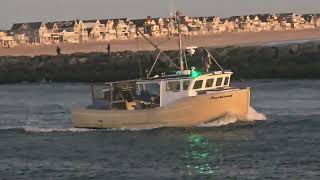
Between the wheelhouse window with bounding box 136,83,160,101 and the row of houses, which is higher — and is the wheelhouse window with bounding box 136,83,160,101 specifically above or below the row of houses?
above

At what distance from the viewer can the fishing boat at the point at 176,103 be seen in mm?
34969

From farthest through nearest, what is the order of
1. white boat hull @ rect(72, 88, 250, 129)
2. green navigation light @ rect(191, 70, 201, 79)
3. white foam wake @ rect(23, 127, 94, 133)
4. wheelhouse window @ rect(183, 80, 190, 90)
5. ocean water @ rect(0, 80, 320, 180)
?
1. white foam wake @ rect(23, 127, 94, 133)
2. wheelhouse window @ rect(183, 80, 190, 90)
3. green navigation light @ rect(191, 70, 201, 79)
4. white boat hull @ rect(72, 88, 250, 129)
5. ocean water @ rect(0, 80, 320, 180)

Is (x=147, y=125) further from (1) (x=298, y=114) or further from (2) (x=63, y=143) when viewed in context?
(1) (x=298, y=114)

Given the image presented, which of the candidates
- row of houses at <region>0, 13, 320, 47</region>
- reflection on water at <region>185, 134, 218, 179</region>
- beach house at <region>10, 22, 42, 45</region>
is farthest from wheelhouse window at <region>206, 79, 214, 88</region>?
beach house at <region>10, 22, 42, 45</region>

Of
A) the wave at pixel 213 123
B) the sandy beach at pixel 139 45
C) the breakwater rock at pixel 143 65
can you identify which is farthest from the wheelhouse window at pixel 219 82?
the sandy beach at pixel 139 45

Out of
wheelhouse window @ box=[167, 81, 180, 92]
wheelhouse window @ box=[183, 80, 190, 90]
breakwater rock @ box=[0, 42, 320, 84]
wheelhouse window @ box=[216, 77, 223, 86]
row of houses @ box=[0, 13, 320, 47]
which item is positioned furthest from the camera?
row of houses @ box=[0, 13, 320, 47]

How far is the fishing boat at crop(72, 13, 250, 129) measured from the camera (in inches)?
1377

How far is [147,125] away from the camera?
35.6 metres

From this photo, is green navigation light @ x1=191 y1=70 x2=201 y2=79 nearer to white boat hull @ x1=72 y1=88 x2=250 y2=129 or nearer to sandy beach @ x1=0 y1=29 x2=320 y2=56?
white boat hull @ x1=72 y1=88 x2=250 y2=129

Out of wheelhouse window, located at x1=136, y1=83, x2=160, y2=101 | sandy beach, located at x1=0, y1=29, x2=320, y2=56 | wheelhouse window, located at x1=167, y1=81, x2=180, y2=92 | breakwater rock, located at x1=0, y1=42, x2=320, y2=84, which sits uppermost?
wheelhouse window, located at x1=167, y1=81, x2=180, y2=92

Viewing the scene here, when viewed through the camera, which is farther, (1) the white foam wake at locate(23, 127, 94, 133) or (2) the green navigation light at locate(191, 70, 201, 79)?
(1) the white foam wake at locate(23, 127, 94, 133)

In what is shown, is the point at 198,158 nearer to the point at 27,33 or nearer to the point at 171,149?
the point at 171,149

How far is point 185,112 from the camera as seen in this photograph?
1384 inches

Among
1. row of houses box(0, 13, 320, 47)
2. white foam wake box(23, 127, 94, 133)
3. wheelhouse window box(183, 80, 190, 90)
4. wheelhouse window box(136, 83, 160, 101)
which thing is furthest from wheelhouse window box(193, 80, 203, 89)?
row of houses box(0, 13, 320, 47)
